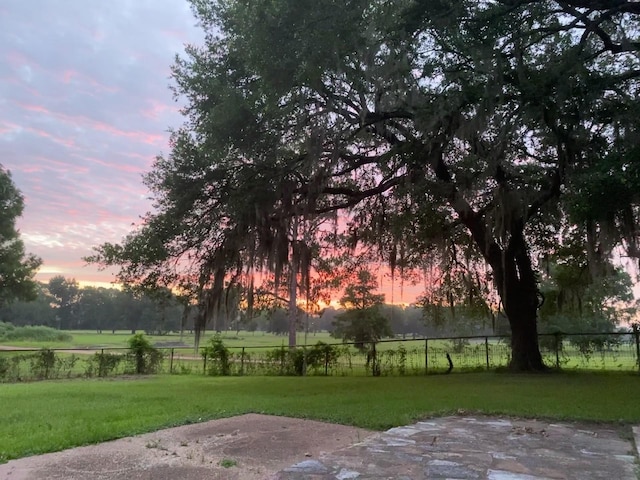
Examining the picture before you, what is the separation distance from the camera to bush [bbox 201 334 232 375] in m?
15.6

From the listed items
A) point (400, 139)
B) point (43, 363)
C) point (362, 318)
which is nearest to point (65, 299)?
point (362, 318)

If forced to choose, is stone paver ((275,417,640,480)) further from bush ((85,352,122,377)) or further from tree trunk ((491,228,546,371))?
bush ((85,352,122,377))

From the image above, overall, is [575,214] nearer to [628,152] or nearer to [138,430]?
[628,152]

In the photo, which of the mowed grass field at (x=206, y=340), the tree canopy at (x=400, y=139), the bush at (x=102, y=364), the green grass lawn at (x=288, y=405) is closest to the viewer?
the green grass lawn at (x=288, y=405)

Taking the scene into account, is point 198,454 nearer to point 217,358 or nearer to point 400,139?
point 400,139

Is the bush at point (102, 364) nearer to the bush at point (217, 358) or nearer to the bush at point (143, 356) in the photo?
the bush at point (143, 356)

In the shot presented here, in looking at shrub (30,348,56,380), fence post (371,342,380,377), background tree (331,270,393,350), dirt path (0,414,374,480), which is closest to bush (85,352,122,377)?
shrub (30,348,56,380)

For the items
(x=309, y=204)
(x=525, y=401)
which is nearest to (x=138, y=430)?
(x=525, y=401)

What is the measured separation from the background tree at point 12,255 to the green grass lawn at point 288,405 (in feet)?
53.4

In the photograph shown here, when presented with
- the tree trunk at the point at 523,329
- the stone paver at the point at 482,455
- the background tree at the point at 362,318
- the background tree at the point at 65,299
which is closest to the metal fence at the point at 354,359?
the tree trunk at the point at 523,329

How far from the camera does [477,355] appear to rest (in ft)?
48.1

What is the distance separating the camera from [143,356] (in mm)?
15734

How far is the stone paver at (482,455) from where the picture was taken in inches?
138

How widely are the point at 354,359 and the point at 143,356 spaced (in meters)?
6.80
